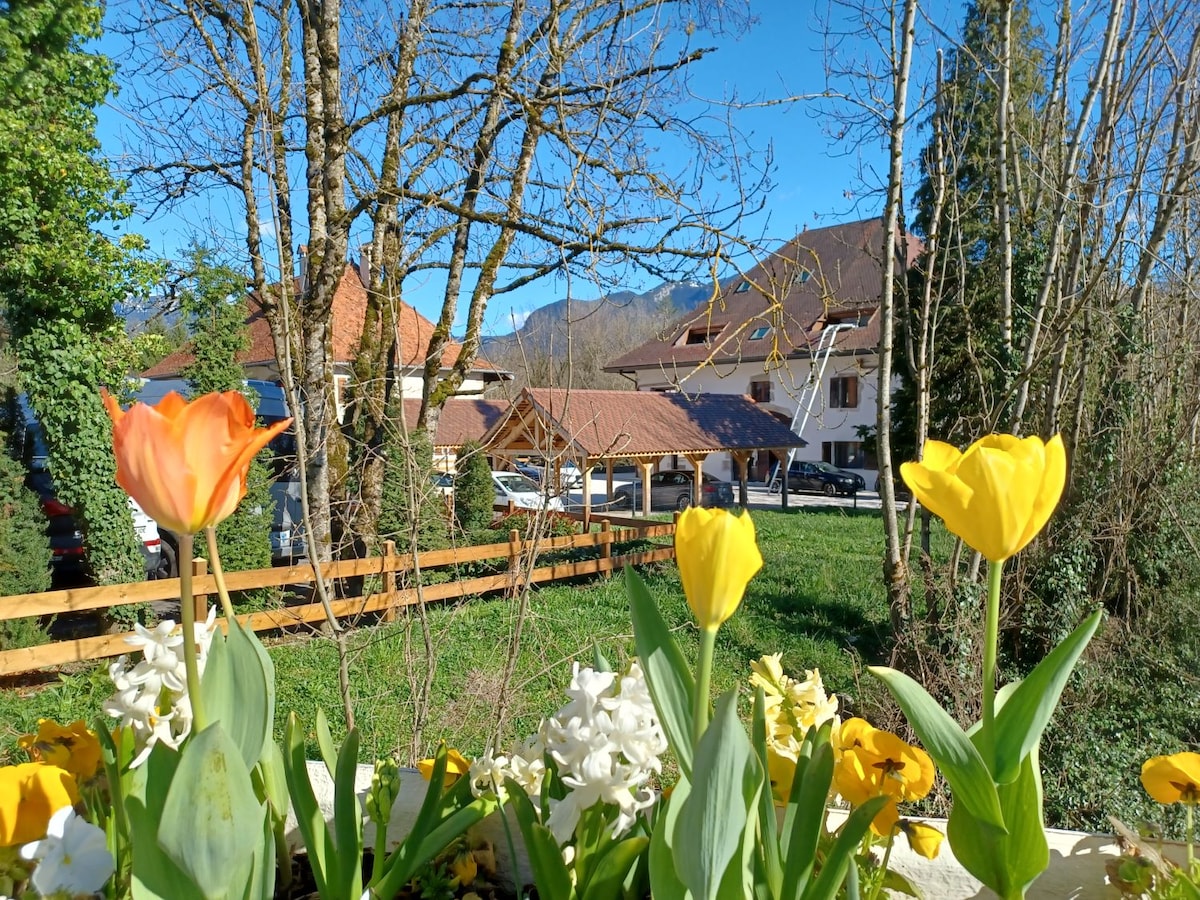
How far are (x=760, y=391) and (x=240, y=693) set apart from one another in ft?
101

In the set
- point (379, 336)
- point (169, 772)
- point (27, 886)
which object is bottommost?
→ point (27, 886)

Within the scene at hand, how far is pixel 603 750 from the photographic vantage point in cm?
88

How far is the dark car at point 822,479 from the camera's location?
2630cm

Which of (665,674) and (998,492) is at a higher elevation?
(998,492)

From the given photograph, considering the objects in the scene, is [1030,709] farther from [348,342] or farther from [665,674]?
[348,342]

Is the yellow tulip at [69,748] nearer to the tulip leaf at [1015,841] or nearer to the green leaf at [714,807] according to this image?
the green leaf at [714,807]

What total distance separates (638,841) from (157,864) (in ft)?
1.61

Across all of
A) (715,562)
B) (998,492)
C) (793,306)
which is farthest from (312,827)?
(793,306)

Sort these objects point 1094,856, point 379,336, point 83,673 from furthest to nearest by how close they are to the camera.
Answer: point 379,336, point 83,673, point 1094,856

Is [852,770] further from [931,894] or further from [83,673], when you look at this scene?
[83,673]

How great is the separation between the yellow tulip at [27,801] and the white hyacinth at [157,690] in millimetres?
97

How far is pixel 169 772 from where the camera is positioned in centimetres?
83

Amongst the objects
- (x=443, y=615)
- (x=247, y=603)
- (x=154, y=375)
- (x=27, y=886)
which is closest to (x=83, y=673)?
(x=247, y=603)

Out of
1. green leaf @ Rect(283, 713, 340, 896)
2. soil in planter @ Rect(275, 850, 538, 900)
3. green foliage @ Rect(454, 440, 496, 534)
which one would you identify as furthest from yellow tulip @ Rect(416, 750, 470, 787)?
green foliage @ Rect(454, 440, 496, 534)
